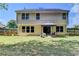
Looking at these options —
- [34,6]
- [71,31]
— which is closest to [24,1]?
[34,6]

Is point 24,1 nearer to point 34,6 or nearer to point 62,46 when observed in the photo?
point 34,6

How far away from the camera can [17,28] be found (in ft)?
41.6

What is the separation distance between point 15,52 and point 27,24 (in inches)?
21.6

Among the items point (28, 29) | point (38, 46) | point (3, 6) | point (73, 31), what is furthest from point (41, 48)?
point (3, 6)

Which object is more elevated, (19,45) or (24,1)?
(24,1)

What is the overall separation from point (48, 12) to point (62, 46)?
2.09 feet

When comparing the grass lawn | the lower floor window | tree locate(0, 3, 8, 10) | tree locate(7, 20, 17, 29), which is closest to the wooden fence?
the grass lawn

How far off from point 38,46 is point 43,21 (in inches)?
17.9

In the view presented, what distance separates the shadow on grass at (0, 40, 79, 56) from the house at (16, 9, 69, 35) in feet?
0.65

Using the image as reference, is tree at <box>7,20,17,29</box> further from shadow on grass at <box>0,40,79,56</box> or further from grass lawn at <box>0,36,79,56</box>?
shadow on grass at <box>0,40,79,56</box>

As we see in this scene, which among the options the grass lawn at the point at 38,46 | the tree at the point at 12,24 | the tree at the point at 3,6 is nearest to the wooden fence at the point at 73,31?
the grass lawn at the point at 38,46

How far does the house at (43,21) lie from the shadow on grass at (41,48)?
20cm

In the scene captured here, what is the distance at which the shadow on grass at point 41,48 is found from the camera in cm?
1249

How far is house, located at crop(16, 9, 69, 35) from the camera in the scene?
12.6 meters
